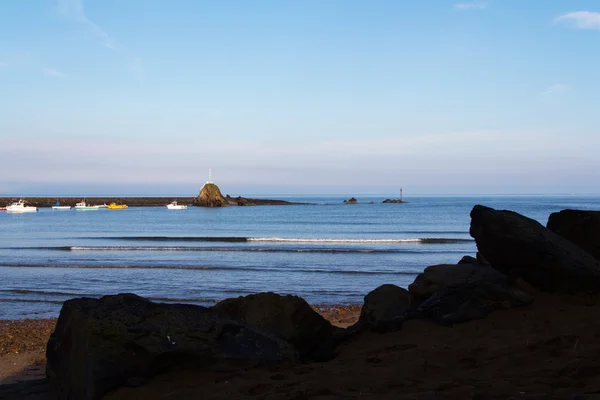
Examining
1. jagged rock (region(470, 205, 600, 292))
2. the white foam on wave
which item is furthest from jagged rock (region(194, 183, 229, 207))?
jagged rock (region(470, 205, 600, 292))

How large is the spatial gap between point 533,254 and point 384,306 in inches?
83.7

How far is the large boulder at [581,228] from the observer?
841cm

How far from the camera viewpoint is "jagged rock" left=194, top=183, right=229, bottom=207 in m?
122

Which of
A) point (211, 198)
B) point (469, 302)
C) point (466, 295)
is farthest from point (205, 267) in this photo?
point (211, 198)

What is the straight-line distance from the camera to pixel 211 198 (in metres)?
122

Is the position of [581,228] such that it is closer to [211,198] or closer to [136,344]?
[136,344]

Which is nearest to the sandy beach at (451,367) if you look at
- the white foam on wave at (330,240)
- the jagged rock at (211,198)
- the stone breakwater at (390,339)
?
the stone breakwater at (390,339)

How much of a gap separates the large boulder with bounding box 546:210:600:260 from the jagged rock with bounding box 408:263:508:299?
1533 mm

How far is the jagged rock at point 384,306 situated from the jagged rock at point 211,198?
114944mm

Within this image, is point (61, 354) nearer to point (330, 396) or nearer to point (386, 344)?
point (330, 396)

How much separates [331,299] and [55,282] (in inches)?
410

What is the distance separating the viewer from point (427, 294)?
8.04 metres

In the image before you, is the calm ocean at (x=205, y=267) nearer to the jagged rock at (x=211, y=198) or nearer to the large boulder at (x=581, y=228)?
the large boulder at (x=581, y=228)

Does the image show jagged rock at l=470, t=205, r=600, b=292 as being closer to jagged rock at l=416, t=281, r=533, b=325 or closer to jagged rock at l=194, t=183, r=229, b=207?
jagged rock at l=416, t=281, r=533, b=325
